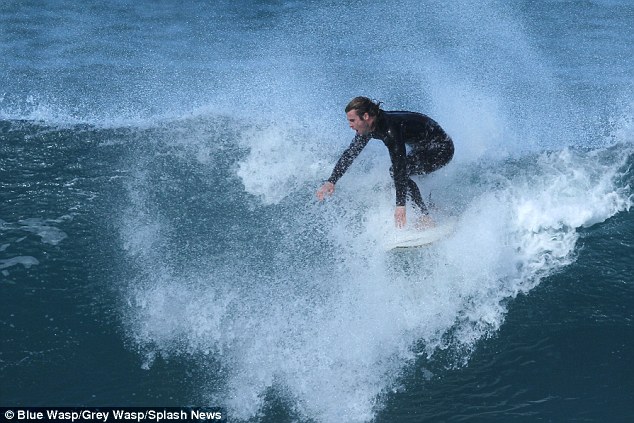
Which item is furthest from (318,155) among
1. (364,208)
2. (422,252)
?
(422,252)

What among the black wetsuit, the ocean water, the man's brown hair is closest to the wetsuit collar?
the black wetsuit

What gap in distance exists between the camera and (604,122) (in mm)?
11461

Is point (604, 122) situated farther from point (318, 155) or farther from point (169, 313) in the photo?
point (169, 313)

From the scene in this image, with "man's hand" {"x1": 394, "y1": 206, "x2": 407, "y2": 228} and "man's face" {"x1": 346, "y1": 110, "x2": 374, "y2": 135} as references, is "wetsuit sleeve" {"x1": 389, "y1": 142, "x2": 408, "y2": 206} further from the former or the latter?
"man's face" {"x1": 346, "y1": 110, "x2": 374, "y2": 135}

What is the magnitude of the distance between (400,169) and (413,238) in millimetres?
887

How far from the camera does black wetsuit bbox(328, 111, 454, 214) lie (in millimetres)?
7398

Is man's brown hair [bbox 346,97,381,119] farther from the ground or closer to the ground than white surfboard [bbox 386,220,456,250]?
farther from the ground

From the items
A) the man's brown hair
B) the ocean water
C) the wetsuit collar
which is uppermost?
the man's brown hair

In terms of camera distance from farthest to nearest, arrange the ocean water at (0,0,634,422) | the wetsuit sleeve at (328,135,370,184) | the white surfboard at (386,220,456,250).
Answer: the white surfboard at (386,220,456,250) < the wetsuit sleeve at (328,135,370,184) < the ocean water at (0,0,634,422)

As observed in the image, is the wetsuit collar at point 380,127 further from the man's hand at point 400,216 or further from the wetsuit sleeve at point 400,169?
the man's hand at point 400,216

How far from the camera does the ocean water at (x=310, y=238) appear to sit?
699cm

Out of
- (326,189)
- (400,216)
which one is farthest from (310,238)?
(400,216)

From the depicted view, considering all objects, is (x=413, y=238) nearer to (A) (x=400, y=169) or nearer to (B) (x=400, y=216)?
(B) (x=400, y=216)

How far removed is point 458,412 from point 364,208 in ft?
8.96
